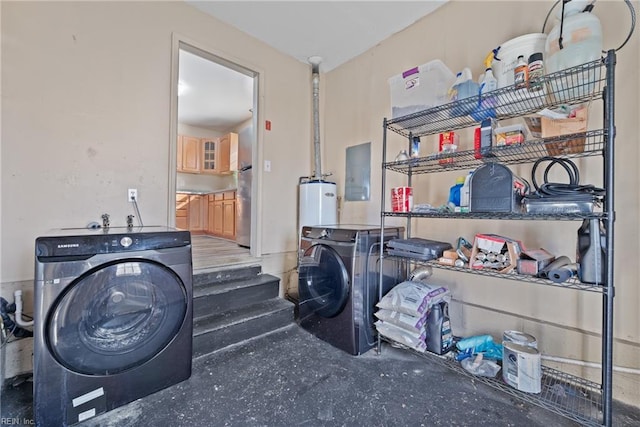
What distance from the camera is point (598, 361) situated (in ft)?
4.45

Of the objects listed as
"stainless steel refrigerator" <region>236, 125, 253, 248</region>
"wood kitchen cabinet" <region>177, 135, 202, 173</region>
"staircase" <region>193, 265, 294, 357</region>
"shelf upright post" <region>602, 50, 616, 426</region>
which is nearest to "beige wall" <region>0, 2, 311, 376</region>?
"staircase" <region>193, 265, 294, 357</region>

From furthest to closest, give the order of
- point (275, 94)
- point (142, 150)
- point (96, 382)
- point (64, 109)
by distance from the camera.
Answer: point (275, 94) → point (142, 150) → point (64, 109) → point (96, 382)

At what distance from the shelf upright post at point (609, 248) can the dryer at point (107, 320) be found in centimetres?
185

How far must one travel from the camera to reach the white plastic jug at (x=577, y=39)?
3.82 feet

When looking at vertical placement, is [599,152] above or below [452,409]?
above

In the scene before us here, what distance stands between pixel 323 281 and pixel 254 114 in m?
1.73

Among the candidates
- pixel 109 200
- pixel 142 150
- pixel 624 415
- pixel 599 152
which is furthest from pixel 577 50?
pixel 109 200

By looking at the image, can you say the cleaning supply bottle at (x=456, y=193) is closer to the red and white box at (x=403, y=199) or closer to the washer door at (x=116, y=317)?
the red and white box at (x=403, y=199)

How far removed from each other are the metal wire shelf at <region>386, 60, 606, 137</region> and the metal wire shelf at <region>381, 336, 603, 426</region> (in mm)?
1407

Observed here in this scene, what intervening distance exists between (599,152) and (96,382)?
101 inches

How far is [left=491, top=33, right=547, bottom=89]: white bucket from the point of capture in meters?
1.41

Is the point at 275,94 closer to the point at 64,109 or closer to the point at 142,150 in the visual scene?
the point at 142,150

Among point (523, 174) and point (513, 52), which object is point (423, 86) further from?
point (523, 174)

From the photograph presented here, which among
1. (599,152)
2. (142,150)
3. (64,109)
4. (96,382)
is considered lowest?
(96,382)
